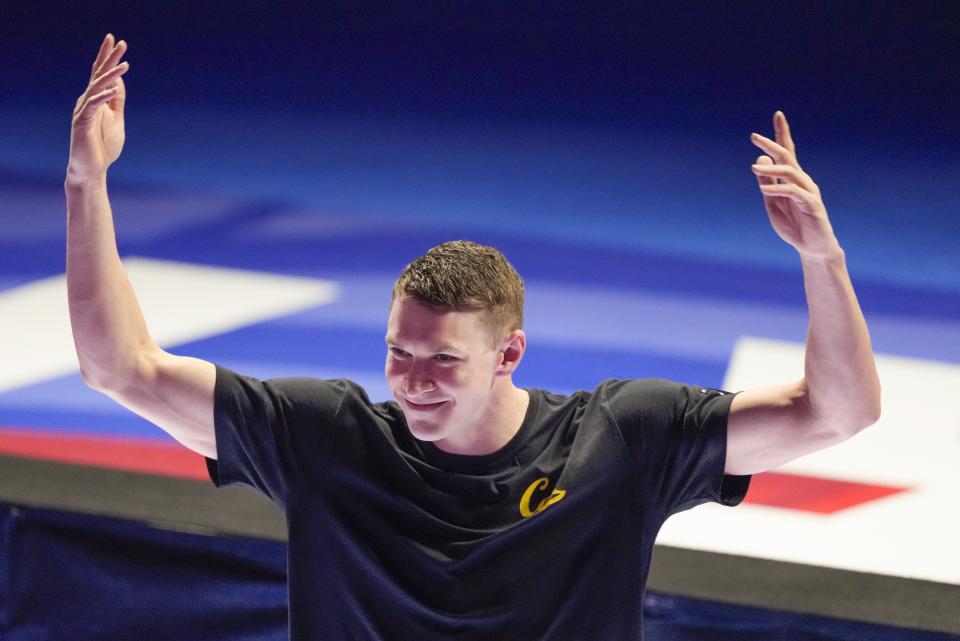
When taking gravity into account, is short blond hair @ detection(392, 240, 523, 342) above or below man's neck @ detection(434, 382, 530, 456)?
above

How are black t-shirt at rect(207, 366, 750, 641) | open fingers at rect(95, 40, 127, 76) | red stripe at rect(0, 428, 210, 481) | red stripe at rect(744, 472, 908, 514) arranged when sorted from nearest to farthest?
open fingers at rect(95, 40, 127, 76)
black t-shirt at rect(207, 366, 750, 641)
red stripe at rect(744, 472, 908, 514)
red stripe at rect(0, 428, 210, 481)

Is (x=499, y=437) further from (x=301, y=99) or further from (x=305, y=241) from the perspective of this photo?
(x=301, y=99)

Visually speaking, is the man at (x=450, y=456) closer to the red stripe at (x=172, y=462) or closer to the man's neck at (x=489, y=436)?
the man's neck at (x=489, y=436)

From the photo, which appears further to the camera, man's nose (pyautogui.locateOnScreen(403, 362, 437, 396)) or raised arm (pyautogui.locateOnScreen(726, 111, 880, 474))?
man's nose (pyautogui.locateOnScreen(403, 362, 437, 396))

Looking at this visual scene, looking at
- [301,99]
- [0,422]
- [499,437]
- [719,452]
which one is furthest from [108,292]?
[301,99]

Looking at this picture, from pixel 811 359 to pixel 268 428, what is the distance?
856mm

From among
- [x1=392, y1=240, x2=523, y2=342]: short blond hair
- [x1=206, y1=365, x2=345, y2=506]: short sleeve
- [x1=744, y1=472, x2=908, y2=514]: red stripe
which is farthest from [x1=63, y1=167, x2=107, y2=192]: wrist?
[x1=744, y1=472, x2=908, y2=514]: red stripe

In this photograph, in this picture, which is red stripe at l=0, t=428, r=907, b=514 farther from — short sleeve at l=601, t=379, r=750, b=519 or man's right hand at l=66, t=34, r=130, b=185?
man's right hand at l=66, t=34, r=130, b=185

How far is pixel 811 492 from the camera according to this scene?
11.4ft

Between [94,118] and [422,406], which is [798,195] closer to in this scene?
[422,406]

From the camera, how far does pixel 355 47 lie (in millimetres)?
5980

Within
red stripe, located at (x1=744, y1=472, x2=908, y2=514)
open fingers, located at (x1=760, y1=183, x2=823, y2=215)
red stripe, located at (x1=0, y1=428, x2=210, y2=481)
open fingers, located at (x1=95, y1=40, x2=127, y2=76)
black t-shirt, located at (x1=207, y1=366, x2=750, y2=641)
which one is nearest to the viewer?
open fingers, located at (x1=760, y1=183, x2=823, y2=215)

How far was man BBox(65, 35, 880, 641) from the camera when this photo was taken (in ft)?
6.66

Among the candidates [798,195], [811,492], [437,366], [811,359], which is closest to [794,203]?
[798,195]
